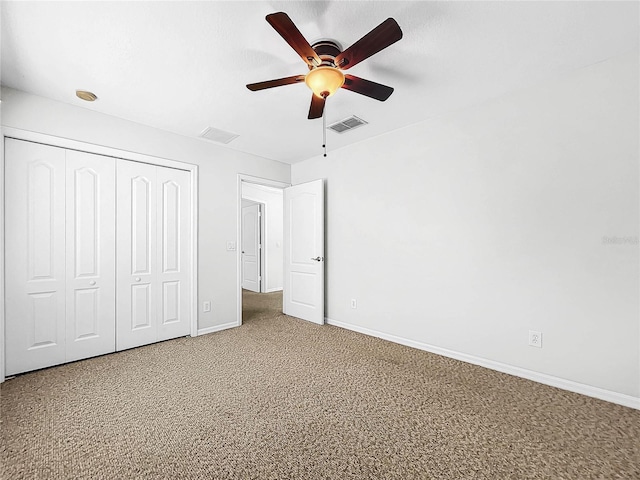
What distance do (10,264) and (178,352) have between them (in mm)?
1633

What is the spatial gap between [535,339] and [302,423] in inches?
81.0

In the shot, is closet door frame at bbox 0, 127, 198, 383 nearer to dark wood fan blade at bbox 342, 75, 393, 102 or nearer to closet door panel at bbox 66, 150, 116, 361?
closet door panel at bbox 66, 150, 116, 361

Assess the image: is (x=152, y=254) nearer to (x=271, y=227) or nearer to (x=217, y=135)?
(x=217, y=135)

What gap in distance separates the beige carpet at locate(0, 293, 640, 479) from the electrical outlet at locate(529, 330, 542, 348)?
324 mm

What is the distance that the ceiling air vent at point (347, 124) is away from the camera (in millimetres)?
3096

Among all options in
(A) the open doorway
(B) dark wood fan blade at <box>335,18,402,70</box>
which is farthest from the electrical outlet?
(A) the open doorway

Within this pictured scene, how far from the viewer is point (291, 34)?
4.90 ft

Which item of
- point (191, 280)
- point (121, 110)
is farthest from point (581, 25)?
point (191, 280)

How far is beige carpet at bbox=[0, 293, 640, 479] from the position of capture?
150cm

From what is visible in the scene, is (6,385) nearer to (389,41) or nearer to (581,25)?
(389,41)

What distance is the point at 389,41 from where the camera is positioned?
1.53 metres

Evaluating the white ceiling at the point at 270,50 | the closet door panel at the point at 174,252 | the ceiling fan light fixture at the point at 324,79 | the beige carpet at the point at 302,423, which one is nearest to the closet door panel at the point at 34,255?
the beige carpet at the point at 302,423

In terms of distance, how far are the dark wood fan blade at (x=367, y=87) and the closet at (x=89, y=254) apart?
2475 mm

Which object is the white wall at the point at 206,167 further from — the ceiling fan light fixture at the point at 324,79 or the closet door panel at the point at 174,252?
the ceiling fan light fixture at the point at 324,79
